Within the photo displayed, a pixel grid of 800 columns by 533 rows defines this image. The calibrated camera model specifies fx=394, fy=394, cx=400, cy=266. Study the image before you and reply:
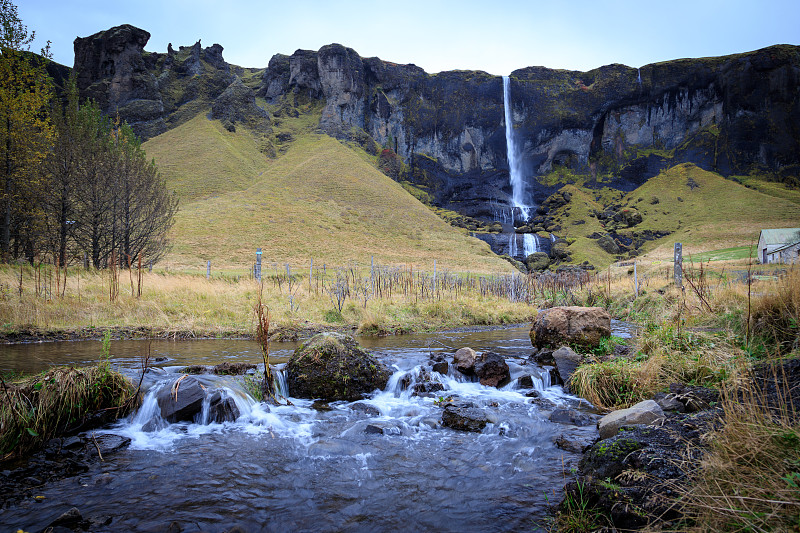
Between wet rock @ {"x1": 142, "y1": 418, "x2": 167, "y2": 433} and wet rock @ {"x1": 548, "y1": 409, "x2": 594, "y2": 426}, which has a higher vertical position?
wet rock @ {"x1": 142, "y1": 418, "x2": 167, "y2": 433}

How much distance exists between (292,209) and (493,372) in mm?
57126

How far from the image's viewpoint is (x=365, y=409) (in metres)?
7.23

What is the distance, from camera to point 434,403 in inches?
296

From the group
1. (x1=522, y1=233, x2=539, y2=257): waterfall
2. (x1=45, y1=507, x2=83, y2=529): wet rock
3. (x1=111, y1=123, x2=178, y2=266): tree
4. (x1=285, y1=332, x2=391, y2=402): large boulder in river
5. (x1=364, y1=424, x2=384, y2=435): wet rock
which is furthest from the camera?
(x1=522, y1=233, x2=539, y2=257): waterfall

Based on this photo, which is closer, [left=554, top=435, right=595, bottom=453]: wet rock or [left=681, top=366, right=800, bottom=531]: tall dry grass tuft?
[left=681, top=366, right=800, bottom=531]: tall dry grass tuft

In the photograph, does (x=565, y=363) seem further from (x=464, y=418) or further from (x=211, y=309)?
(x=211, y=309)

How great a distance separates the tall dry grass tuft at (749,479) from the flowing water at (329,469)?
64.5 inches

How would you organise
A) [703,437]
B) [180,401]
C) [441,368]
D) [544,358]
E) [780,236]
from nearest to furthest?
[703,437] → [180,401] → [441,368] → [544,358] → [780,236]

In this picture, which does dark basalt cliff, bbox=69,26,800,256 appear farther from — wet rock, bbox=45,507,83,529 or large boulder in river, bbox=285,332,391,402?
wet rock, bbox=45,507,83,529

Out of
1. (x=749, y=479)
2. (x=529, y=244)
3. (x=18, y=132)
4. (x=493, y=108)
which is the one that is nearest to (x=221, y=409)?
(x=749, y=479)

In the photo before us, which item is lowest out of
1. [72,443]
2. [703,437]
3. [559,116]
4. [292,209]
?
[72,443]

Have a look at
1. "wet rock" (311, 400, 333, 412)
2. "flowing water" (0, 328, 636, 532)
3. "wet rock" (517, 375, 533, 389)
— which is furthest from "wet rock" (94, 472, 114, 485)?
"wet rock" (517, 375, 533, 389)

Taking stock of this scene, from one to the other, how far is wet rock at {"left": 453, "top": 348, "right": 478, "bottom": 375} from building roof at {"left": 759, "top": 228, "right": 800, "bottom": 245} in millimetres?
38133

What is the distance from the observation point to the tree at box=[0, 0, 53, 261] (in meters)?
17.8
